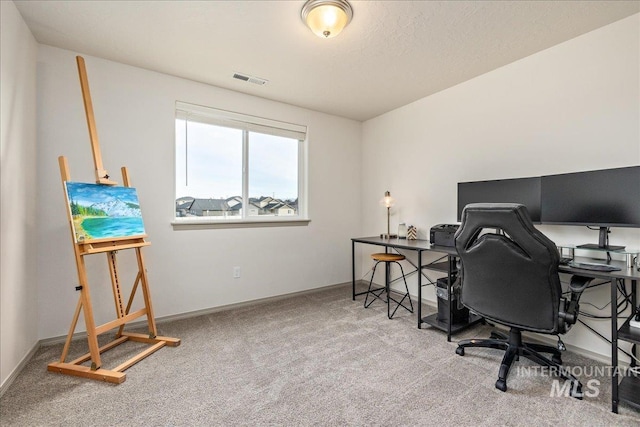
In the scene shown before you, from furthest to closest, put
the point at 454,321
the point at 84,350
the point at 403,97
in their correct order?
the point at 403,97 → the point at 454,321 → the point at 84,350

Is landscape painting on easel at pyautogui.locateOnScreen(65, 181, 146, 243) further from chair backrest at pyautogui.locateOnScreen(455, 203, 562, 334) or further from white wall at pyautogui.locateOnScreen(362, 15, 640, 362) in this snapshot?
white wall at pyautogui.locateOnScreen(362, 15, 640, 362)

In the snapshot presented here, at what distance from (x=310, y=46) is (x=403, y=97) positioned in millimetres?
1539

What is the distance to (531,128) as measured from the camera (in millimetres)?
2521

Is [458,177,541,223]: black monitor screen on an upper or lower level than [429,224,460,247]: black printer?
upper

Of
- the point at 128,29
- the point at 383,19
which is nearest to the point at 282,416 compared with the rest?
the point at 383,19

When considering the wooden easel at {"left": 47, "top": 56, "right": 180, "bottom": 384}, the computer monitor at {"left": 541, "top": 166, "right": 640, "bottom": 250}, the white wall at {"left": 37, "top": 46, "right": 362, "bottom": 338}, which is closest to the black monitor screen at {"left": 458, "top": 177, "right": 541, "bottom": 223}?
the computer monitor at {"left": 541, "top": 166, "right": 640, "bottom": 250}

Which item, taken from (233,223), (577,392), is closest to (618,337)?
(577,392)

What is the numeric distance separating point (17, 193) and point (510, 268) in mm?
3401

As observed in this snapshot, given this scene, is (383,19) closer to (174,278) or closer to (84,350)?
(174,278)

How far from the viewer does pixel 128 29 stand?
7.09ft

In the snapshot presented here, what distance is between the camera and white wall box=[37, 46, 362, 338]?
2.40 m

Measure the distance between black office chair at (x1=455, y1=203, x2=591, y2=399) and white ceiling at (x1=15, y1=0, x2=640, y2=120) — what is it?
1.39 m

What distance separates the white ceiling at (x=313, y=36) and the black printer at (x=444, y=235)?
155 cm

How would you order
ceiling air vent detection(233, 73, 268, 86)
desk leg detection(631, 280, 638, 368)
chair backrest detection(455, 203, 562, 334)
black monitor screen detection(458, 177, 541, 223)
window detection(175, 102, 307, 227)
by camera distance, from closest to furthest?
chair backrest detection(455, 203, 562, 334), desk leg detection(631, 280, 638, 368), black monitor screen detection(458, 177, 541, 223), ceiling air vent detection(233, 73, 268, 86), window detection(175, 102, 307, 227)
